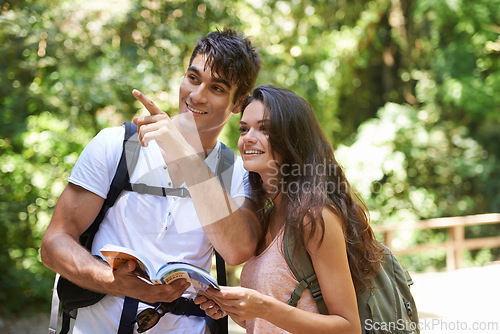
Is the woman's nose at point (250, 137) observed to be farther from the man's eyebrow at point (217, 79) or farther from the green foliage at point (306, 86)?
the green foliage at point (306, 86)

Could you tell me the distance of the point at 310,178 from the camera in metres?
1.64

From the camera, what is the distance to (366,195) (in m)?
10.3

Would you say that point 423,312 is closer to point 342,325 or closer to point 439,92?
point 342,325

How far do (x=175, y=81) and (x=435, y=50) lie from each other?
6717 mm

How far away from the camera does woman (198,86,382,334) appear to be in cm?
150

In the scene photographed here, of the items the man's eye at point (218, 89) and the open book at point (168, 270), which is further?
the man's eye at point (218, 89)

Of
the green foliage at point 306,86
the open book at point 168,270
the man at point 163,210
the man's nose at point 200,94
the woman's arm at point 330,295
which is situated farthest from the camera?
the green foliage at point 306,86

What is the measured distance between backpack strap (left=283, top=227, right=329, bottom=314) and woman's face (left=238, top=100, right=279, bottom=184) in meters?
0.27

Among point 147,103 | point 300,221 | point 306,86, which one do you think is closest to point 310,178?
point 300,221

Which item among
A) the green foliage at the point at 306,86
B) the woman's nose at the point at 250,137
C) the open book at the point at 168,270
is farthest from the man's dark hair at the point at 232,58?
the open book at the point at 168,270

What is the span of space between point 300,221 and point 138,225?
1.84 ft

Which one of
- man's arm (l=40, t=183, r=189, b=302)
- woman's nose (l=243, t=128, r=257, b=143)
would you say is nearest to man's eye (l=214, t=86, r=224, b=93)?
woman's nose (l=243, t=128, r=257, b=143)

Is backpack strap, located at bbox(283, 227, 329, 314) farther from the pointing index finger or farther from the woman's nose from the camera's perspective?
the pointing index finger

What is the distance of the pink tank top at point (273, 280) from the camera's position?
5.08 feet
